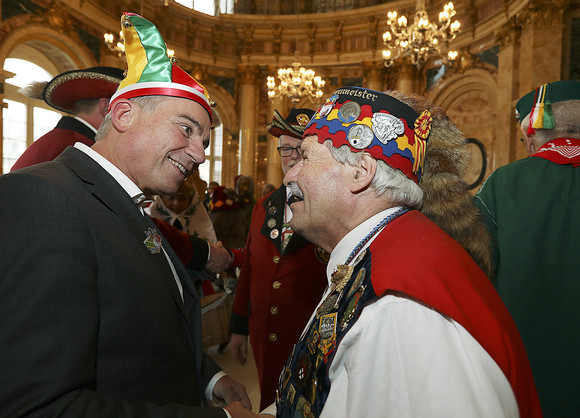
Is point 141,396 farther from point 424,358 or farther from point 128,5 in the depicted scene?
point 128,5

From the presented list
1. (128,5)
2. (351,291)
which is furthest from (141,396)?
(128,5)

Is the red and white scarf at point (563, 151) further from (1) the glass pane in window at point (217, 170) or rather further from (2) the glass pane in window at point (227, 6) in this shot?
(2) the glass pane in window at point (227, 6)

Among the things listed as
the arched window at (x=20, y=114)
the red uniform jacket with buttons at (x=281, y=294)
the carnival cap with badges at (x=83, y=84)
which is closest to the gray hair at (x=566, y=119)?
the red uniform jacket with buttons at (x=281, y=294)

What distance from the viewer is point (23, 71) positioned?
9586mm

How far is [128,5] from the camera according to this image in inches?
456

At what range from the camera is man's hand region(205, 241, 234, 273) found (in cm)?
280

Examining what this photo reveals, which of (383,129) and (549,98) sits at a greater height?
(549,98)

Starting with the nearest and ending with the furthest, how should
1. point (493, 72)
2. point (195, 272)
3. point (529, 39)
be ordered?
point (195, 272), point (529, 39), point (493, 72)

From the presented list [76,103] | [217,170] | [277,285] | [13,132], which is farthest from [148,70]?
[217,170]

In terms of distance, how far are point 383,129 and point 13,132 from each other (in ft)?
35.7

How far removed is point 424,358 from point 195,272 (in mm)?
2219

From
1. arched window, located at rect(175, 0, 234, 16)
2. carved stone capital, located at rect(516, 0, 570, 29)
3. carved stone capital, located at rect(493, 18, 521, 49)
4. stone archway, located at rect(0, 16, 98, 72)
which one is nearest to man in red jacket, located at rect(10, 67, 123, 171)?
stone archway, located at rect(0, 16, 98, 72)

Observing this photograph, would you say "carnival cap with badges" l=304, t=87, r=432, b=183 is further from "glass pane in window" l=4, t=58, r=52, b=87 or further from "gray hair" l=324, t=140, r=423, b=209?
"glass pane in window" l=4, t=58, r=52, b=87

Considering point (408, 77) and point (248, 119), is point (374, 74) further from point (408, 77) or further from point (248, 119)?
point (248, 119)
